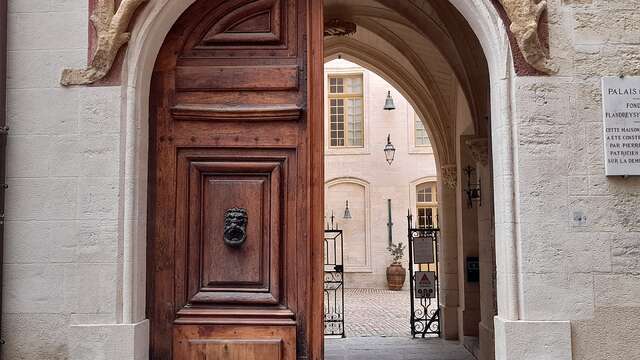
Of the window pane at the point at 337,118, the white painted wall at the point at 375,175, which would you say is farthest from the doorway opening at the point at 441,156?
the window pane at the point at 337,118

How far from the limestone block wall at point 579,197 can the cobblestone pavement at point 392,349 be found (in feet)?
16.8

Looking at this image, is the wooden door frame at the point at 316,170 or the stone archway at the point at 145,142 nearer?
the stone archway at the point at 145,142

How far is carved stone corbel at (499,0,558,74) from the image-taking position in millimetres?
3881

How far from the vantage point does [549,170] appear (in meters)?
3.84

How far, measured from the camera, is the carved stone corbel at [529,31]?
12.7ft

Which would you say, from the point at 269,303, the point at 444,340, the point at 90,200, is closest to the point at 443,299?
the point at 444,340

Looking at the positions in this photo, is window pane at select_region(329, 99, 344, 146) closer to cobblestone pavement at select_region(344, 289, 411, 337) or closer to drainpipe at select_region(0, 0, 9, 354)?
cobblestone pavement at select_region(344, 289, 411, 337)

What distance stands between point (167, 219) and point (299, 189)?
84cm

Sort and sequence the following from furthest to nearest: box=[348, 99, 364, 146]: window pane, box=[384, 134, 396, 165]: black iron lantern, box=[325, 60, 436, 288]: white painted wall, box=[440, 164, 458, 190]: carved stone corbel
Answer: box=[348, 99, 364, 146]: window pane < box=[384, 134, 396, 165]: black iron lantern < box=[325, 60, 436, 288]: white painted wall < box=[440, 164, 458, 190]: carved stone corbel

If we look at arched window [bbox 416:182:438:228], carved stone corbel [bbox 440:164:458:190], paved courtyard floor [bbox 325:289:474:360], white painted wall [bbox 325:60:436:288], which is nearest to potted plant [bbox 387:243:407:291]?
white painted wall [bbox 325:60:436:288]

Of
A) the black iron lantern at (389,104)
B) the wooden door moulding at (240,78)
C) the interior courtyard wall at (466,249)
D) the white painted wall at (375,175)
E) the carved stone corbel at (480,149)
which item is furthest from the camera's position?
the black iron lantern at (389,104)

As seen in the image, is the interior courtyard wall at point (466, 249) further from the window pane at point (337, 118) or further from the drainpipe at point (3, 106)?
the window pane at point (337, 118)

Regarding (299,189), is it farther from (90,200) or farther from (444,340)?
(444,340)

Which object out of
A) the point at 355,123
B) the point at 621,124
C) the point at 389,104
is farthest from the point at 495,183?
the point at 355,123
